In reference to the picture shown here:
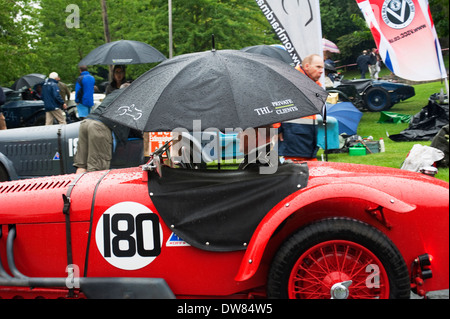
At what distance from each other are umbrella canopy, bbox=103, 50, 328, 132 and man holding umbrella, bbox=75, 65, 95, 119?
8.28m

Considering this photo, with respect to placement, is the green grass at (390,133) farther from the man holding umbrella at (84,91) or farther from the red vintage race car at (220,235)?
the man holding umbrella at (84,91)

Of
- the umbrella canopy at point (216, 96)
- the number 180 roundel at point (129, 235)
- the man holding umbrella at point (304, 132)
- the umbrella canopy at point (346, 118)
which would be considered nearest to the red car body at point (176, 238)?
the number 180 roundel at point (129, 235)

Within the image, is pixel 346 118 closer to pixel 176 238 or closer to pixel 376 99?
pixel 376 99

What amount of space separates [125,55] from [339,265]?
334 inches

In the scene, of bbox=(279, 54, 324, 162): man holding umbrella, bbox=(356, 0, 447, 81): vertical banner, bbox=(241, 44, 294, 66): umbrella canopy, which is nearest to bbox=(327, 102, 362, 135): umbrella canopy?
bbox=(241, 44, 294, 66): umbrella canopy

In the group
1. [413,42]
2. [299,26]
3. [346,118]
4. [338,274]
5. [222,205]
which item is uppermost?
[299,26]

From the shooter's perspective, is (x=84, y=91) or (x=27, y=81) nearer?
(x=84, y=91)

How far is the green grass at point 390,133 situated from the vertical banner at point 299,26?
2.37m

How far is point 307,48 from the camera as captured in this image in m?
6.97

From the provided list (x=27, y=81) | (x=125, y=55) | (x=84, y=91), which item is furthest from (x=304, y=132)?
(x=27, y=81)

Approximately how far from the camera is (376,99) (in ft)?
54.7

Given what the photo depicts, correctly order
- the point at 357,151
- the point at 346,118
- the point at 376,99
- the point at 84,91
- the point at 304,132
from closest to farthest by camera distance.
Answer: the point at 304,132 < the point at 357,151 < the point at 346,118 < the point at 84,91 < the point at 376,99

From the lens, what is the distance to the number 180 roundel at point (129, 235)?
3.35 m
